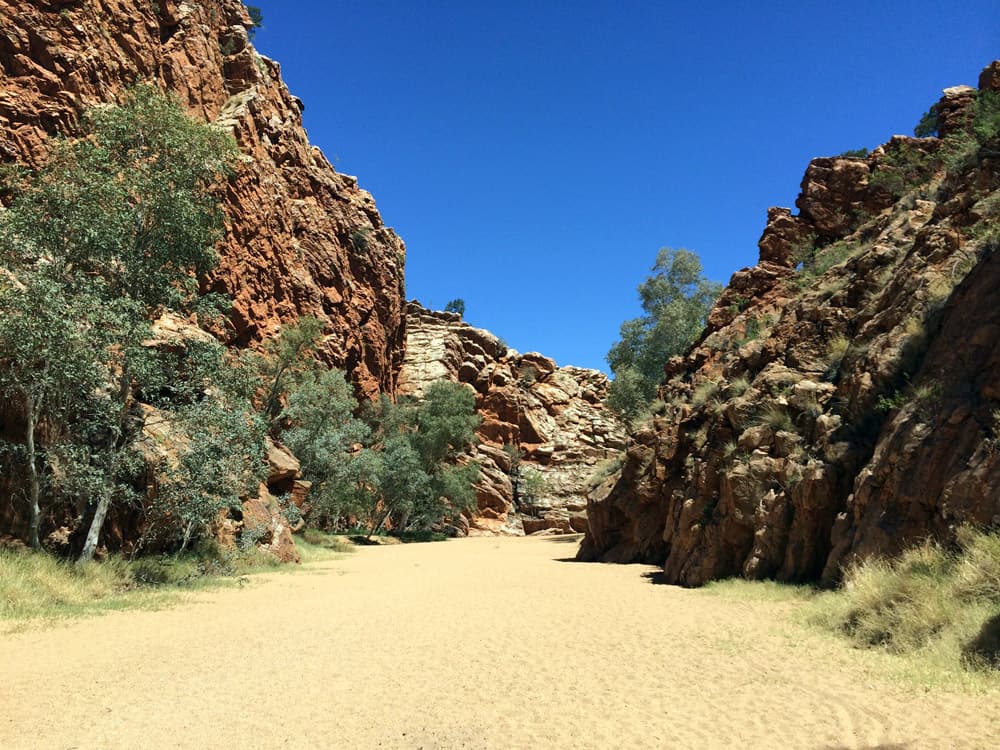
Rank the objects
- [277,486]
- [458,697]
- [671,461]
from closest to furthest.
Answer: [458,697]
[671,461]
[277,486]

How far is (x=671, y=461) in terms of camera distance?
17.7 meters

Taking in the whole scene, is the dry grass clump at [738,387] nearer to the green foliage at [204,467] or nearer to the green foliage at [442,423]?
the green foliage at [204,467]

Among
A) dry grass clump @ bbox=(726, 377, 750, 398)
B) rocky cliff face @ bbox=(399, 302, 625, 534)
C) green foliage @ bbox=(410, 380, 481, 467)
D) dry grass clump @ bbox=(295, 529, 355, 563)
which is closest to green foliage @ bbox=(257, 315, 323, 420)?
dry grass clump @ bbox=(295, 529, 355, 563)

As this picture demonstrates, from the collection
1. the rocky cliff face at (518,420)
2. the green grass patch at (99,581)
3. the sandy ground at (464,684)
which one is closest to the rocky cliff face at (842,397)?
the sandy ground at (464,684)

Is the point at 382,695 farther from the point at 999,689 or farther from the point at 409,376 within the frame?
the point at 409,376

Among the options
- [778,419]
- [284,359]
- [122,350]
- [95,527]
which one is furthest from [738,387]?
[284,359]

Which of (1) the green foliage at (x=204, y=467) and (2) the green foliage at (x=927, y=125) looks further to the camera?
(2) the green foliage at (x=927, y=125)

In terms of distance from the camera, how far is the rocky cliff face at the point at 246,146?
26.5 metres

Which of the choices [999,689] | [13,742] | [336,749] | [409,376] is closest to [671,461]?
[999,689]

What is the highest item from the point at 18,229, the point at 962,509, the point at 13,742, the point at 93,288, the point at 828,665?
the point at 18,229

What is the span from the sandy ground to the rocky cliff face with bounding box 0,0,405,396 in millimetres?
18669

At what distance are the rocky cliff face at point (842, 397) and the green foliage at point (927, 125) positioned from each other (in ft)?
5.00

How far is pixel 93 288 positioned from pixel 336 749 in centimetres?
1227

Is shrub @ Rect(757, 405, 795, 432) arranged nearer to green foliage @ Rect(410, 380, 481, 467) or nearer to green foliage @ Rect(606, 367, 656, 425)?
green foliage @ Rect(606, 367, 656, 425)
